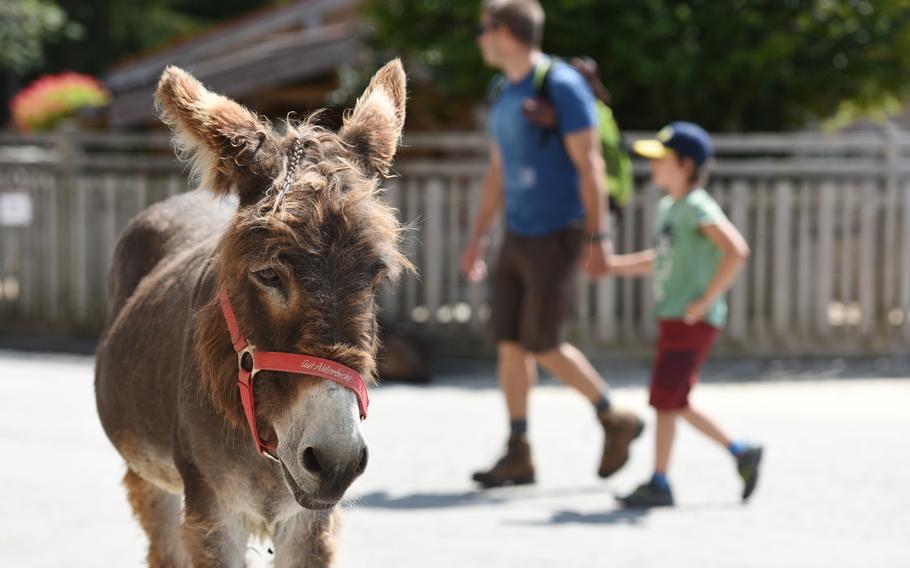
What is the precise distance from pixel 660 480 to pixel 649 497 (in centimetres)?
10

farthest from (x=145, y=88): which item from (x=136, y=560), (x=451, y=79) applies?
(x=136, y=560)

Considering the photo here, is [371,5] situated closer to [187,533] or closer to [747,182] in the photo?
[747,182]

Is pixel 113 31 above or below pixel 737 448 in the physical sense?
above

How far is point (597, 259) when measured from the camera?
705cm

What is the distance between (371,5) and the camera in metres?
13.5

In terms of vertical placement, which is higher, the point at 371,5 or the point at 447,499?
the point at 371,5

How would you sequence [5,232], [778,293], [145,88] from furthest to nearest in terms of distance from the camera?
[145,88], [5,232], [778,293]

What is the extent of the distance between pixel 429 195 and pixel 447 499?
544 centimetres

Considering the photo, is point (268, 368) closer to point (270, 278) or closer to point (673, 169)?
point (270, 278)

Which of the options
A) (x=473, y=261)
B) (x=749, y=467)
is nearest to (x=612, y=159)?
(x=473, y=261)

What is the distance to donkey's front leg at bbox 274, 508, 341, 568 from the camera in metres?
3.92

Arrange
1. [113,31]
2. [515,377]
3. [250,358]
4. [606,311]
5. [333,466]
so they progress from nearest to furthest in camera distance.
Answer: [333,466] < [250,358] < [515,377] < [606,311] < [113,31]

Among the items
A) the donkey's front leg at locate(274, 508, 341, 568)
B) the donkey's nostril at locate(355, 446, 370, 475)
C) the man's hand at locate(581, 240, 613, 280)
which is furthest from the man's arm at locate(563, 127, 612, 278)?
the donkey's nostril at locate(355, 446, 370, 475)

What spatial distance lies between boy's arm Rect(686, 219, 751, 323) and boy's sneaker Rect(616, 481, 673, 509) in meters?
0.88
